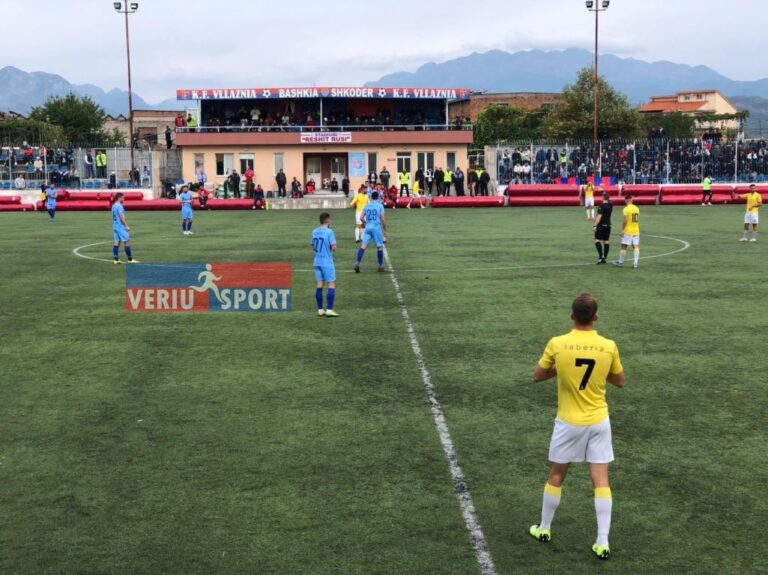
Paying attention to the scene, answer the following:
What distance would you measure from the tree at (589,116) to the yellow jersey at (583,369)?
7717 centimetres

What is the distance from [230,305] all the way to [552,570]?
39.1 ft

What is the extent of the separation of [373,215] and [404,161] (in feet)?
148

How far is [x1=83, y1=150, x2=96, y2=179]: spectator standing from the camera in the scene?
5716cm

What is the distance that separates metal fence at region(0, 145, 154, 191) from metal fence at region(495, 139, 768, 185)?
76.7ft

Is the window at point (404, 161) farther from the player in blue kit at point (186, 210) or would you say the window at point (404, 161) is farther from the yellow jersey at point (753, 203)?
the yellow jersey at point (753, 203)

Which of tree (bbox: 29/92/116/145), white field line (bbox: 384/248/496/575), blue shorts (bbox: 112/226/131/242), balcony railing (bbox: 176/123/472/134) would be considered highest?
tree (bbox: 29/92/116/145)

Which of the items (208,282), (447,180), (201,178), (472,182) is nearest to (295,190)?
(201,178)

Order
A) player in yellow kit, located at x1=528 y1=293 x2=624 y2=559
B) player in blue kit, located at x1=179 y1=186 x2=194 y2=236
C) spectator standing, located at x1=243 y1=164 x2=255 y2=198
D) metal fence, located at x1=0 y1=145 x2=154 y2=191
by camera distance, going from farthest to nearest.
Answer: spectator standing, located at x1=243 y1=164 x2=255 y2=198
metal fence, located at x1=0 y1=145 x2=154 y2=191
player in blue kit, located at x1=179 y1=186 x2=194 y2=236
player in yellow kit, located at x1=528 y1=293 x2=624 y2=559

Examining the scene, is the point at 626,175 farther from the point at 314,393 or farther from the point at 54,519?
the point at 54,519

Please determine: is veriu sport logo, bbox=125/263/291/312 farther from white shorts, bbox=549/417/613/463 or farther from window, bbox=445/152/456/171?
window, bbox=445/152/456/171

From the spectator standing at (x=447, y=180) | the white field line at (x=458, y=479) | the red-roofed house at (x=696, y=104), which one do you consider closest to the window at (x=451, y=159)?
the spectator standing at (x=447, y=180)

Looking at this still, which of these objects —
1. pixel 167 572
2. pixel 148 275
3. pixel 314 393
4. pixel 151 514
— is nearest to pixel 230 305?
pixel 148 275

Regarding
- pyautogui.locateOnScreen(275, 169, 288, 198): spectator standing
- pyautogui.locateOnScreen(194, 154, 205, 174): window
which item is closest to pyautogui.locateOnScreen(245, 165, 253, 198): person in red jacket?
pyautogui.locateOnScreen(275, 169, 288, 198): spectator standing

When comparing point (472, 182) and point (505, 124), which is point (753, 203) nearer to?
point (472, 182)
